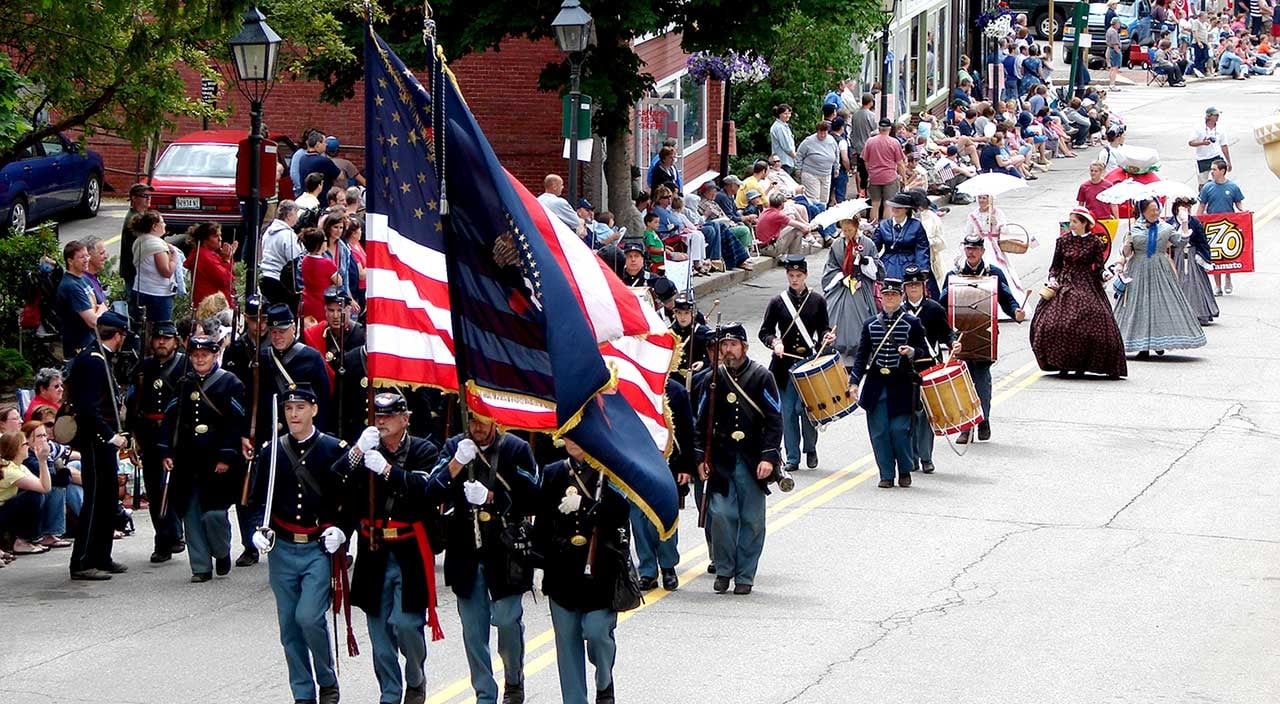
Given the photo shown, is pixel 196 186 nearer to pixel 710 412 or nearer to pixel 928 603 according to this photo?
pixel 710 412

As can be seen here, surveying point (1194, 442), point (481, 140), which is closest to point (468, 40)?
point (1194, 442)

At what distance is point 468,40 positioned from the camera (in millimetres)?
26156

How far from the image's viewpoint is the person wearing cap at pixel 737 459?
13773mm

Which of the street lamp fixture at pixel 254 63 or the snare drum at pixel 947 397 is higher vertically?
the street lamp fixture at pixel 254 63

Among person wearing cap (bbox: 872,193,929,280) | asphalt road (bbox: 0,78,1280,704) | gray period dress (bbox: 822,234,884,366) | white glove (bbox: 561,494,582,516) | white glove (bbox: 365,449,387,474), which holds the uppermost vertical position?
person wearing cap (bbox: 872,193,929,280)

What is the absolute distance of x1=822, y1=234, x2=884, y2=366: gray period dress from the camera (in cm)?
1967

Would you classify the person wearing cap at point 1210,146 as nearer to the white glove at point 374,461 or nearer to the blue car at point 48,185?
the blue car at point 48,185

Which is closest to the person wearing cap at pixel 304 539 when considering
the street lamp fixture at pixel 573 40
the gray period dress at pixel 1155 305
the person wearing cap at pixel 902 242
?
the person wearing cap at pixel 902 242

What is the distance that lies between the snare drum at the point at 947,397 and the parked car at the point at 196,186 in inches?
498

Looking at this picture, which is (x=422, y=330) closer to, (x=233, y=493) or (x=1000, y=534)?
(x=233, y=493)

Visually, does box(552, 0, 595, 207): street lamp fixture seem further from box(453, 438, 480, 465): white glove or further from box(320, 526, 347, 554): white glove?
box(453, 438, 480, 465): white glove

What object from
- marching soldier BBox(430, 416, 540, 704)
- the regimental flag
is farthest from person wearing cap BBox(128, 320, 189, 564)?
the regimental flag

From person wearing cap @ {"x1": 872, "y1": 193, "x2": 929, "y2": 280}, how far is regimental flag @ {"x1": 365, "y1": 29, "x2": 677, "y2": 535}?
398 inches

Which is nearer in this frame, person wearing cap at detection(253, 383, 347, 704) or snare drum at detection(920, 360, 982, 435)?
person wearing cap at detection(253, 383, 347, 704)
